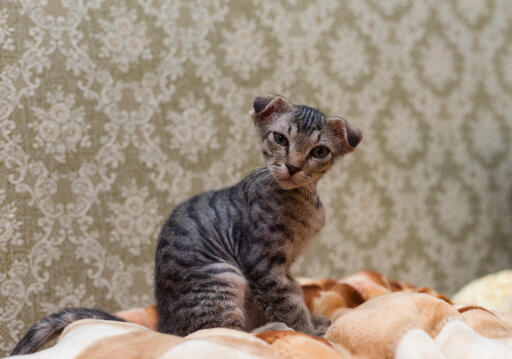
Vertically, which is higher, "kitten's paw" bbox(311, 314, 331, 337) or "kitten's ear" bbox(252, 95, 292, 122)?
"kitten's ear" bbox(252, 95, 292, 122)

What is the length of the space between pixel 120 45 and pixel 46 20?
0.30m

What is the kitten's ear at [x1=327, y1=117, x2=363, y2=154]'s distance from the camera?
1.27 m

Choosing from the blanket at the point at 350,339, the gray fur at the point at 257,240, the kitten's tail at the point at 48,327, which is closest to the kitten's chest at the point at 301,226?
the gray fur at the point at 257,240

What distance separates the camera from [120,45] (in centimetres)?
181

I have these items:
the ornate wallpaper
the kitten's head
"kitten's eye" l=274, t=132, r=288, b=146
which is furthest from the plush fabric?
"kitten's eye" l=274, t=132, r=288, b=146

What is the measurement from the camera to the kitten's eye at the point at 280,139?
1.26 m

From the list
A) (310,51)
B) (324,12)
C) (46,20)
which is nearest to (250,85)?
(310,51)

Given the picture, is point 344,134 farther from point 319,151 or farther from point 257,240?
point 257,240

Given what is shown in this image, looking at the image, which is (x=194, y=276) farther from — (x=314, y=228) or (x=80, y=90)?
(x=80, y=90)

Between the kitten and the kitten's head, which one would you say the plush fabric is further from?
the kitten's head

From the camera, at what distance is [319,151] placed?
1259 mm

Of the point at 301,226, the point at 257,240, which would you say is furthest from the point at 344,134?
the point at 257,240

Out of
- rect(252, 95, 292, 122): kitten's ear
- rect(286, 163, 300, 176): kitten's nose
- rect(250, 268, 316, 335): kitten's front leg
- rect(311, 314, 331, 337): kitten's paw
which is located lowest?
rect(311, 314, 331, 337): kitten's paw

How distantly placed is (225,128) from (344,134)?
860 millimetres
